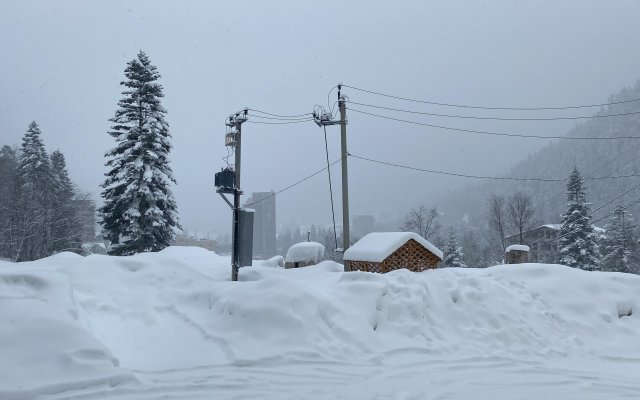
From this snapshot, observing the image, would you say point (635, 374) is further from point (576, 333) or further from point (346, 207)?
point (346, 207)

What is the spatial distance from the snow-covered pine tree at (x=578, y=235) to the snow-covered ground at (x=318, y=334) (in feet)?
90.5

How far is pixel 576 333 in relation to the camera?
7.82 meters

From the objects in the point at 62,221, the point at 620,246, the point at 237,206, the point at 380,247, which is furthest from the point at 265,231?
the point at 380,247

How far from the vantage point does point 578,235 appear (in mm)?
34594

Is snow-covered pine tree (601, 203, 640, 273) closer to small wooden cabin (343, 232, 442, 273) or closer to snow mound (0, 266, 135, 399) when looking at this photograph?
small wooden cabin (343, 232, 442, 273)

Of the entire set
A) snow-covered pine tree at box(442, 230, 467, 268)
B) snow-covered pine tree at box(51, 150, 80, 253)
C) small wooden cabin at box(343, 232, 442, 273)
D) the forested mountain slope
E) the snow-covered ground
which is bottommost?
the snow-covered ground

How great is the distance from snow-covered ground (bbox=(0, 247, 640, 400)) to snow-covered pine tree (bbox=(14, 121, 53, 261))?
31.0 meters

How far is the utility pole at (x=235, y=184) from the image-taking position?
12203mm

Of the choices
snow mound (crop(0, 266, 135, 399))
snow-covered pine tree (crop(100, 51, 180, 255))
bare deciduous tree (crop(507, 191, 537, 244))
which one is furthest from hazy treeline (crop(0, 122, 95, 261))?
bare deciduous tree (crop(507, 191, 537, 244))

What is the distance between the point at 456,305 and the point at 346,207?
22.6ft

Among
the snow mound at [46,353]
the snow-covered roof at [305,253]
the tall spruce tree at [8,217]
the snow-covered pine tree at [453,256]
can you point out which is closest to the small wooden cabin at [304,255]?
the snow-covered roof at [305,253]

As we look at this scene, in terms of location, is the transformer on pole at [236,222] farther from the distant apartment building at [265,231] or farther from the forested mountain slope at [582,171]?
the distant apartment building at [265,231]

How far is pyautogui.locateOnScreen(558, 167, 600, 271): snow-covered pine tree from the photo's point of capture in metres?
33.8

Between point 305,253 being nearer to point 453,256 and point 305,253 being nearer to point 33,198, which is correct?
point 33,198
